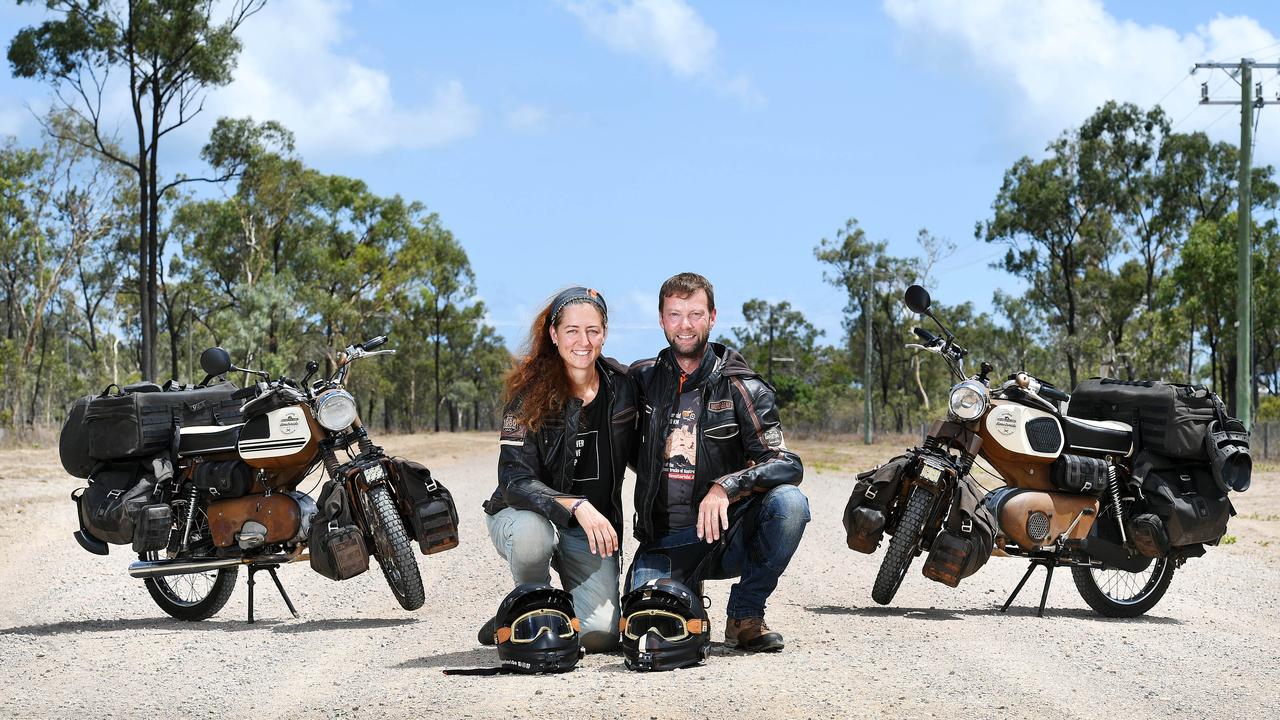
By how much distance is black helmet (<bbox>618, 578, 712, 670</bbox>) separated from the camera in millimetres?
5359

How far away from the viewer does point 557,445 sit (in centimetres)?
579

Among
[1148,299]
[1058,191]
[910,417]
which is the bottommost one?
[910,417]

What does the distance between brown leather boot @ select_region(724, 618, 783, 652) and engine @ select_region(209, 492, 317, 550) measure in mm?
2749

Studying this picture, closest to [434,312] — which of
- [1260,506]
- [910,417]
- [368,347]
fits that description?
[910,417]

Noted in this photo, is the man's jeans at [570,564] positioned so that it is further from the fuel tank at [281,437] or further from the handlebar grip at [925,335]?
the handlebar grip at [925,335]

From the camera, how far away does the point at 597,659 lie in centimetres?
583

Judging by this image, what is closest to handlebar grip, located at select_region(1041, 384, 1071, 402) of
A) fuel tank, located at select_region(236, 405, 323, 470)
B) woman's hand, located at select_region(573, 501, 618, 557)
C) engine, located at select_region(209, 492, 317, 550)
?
woman's hand, located at select_region(573, 501, 618, 557)

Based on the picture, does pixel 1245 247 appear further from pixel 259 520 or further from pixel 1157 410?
pixel 259 520

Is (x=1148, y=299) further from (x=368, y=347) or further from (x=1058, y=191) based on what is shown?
(x=368, y=347)

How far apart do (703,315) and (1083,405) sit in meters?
3.21

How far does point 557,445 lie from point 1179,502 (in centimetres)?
389

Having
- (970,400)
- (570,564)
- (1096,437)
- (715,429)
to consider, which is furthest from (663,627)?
(1096,437)

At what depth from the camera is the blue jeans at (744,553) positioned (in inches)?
227

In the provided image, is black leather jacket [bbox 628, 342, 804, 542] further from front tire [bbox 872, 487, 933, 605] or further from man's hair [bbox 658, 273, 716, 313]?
front tire [bbox 872, 487, 933, 605]
